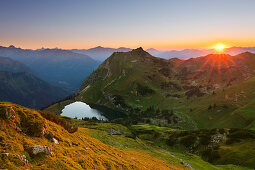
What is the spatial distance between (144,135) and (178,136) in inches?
974

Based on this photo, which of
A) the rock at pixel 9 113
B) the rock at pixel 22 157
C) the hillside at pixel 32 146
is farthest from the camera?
the rock at pixel 9 113

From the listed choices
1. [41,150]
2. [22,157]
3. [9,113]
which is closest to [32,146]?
[41,150]

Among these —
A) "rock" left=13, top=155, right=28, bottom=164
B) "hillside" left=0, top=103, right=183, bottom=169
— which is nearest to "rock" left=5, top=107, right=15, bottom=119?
"hillside" left=0, top=103, right=183, bottom=169

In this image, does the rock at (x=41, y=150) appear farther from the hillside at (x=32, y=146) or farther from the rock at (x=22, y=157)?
the rock at (x=22, y=157)

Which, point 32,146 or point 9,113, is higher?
point 9,113

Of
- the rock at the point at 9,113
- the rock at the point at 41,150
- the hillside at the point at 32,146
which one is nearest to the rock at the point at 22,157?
the hillside at the point at 32,146

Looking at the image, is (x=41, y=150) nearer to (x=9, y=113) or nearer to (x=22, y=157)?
(x=22, y=157)

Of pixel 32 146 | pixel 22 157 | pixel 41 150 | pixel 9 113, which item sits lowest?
pixel 41 150

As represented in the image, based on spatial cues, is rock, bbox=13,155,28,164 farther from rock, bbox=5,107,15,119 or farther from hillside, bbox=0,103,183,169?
rock, bbox=5,107,15,119

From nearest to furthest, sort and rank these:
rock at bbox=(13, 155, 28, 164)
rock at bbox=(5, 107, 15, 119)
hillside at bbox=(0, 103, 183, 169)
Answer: rock at bbox=(13, 155, 28, 164) → hillside at bbox=(0, 103, 183, 169) → rock at bbox=(5, 107, 15, 119)

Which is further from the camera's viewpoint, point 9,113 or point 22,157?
point 9,113

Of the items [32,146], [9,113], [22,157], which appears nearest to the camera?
[22,157]

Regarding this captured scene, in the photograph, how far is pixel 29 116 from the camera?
21.0 m

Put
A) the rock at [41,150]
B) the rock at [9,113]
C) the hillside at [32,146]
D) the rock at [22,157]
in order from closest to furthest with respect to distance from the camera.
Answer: the rock at [22,157]
the hillside at [32,146]
the rock at [41,150]
the rock at [9,113]
